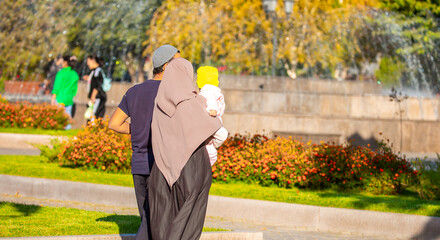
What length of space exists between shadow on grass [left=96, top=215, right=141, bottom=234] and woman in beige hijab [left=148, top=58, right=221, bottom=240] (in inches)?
82.6

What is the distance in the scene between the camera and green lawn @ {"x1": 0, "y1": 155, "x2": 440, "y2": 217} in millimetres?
9453

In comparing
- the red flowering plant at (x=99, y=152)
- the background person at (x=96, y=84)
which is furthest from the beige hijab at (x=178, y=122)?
the background person at (x=96, y=84)

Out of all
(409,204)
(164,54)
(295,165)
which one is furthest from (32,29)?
(164,54)

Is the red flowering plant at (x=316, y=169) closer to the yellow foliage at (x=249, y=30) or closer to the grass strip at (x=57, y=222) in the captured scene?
the grass strip at (x=57, y=222)

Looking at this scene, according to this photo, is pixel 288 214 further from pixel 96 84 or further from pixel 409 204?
pixel 96 84

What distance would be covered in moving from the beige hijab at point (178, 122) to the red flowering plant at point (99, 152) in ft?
20.6

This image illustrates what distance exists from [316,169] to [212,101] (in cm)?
560

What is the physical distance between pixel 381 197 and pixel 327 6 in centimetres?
3572

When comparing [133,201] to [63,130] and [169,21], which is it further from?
[169,21]

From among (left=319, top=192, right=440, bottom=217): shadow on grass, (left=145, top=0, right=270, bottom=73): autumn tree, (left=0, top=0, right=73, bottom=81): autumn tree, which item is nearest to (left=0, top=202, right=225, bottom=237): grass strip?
(left=319, top=192, right=440, bottom=217): shadow on grass

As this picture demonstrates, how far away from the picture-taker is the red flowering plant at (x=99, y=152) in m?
11.9

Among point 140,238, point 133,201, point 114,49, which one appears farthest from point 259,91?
point 114,49

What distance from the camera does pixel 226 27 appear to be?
4253cm

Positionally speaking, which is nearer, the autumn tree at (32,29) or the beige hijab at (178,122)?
the beige hijab at (178,122)
